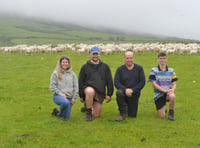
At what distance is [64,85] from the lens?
9188mm

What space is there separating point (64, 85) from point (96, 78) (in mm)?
1165

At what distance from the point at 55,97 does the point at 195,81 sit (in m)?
11.0

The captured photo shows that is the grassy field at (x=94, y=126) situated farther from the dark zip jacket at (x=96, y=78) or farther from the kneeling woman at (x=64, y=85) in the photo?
the dark zip jacket at (x=96, y=78)

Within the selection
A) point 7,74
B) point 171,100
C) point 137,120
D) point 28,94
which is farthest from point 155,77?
point 7,74

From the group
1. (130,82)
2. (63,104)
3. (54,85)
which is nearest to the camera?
(63,104)

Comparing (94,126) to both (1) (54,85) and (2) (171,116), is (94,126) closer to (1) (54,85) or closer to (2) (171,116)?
(1) (54,85)

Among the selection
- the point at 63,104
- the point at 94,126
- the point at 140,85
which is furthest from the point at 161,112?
the point at 63,104

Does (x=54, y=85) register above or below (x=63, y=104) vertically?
above

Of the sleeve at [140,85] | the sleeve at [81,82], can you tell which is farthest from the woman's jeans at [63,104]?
the sleeve at [140,85]

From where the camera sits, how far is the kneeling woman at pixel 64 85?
901 centimetres

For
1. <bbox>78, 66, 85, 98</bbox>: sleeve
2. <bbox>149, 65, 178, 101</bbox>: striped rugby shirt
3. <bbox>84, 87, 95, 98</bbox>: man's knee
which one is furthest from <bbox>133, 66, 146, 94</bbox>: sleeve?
<bbox>78, 66, 85, 98</bbox>: sleeve

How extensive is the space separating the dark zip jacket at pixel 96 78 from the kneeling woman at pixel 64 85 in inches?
17.1

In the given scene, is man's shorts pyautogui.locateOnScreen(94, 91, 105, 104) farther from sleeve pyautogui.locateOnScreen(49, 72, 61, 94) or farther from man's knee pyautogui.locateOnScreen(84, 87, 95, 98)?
sleeve pyautogui.locateOnScreen(49, 72, 61, 94)

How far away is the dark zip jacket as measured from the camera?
9.49 meters
